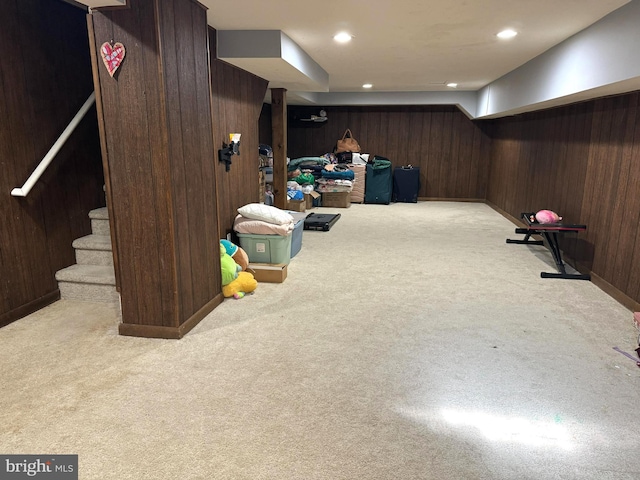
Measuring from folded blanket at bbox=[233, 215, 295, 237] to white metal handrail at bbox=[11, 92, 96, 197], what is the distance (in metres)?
1.54

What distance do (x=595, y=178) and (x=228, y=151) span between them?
3392mm

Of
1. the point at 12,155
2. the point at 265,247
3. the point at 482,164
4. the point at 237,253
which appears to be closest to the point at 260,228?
the point at 265,247

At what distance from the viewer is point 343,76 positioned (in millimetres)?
6270

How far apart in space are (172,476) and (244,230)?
2635 mm

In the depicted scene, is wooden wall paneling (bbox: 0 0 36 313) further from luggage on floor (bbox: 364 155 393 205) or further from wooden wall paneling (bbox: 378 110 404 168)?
wooden wall paneling (bbox: 378 110 404 168)

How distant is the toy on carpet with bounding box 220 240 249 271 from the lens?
3.76 metres

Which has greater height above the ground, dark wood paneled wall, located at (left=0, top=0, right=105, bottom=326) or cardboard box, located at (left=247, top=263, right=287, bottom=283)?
dark wood paneled wall, located at (left=0, top=0, right=105, bottom=326)

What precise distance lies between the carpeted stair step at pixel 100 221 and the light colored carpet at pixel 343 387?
705mm

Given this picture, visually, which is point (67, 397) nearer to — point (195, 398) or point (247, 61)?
point (195, 398)

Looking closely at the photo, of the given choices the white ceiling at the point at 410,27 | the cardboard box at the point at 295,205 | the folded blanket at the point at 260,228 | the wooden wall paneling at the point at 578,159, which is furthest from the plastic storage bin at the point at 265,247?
the wooden wall paneling at the point at 578,159

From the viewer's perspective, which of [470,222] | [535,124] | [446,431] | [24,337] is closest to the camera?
[446,431]

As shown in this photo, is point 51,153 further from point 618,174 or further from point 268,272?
point 618,174

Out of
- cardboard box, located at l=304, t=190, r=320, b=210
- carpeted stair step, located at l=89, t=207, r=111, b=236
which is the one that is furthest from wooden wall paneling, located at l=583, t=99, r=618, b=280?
cardboard box, located at l=304, t=190, r=320, b=210

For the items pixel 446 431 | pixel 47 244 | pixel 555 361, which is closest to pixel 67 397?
pixel 47 244
